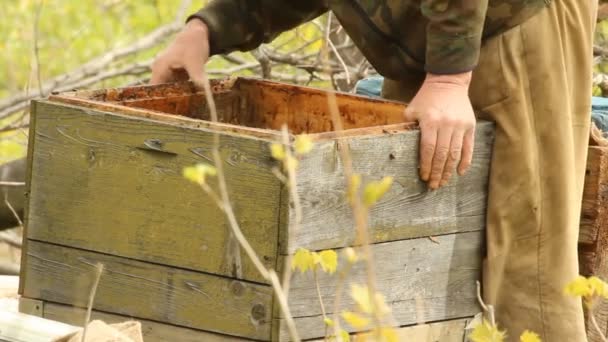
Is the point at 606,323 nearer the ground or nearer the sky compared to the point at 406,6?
nearer the ground

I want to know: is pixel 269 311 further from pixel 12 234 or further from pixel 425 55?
pixel 12 234

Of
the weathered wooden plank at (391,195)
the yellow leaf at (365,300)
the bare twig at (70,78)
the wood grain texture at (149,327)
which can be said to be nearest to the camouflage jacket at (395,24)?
the weathered wooden plank at (391,195)

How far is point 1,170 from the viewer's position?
5234 millimetres

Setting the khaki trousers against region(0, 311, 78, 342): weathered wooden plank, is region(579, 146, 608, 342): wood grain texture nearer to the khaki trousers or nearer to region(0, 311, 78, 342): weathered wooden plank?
the khaki trousers

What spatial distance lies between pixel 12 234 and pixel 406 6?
362cm

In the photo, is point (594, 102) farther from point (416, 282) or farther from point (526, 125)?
point (416, 282)

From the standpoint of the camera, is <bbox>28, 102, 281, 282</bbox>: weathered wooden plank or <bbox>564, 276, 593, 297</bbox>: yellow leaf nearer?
<bbox>564, 276, 593, 297</bbox>: yellow leaf

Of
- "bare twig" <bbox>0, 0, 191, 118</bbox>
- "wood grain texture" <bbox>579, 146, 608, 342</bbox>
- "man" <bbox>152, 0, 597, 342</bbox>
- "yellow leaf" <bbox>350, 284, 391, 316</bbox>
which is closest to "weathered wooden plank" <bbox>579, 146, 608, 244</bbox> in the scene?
"wood grain texture" <bbox>579, 146, 608, 342</bbox>

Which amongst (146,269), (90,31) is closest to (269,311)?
(146,269)

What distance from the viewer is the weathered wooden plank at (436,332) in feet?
10.7

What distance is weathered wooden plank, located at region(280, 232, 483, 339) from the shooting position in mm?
3045

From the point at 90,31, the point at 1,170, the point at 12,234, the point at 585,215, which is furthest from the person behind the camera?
the point at 90,31

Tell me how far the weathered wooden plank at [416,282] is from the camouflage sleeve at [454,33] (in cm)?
46

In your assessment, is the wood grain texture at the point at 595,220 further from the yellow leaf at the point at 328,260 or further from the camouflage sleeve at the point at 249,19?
the yellow leaf at the point at 328,260
